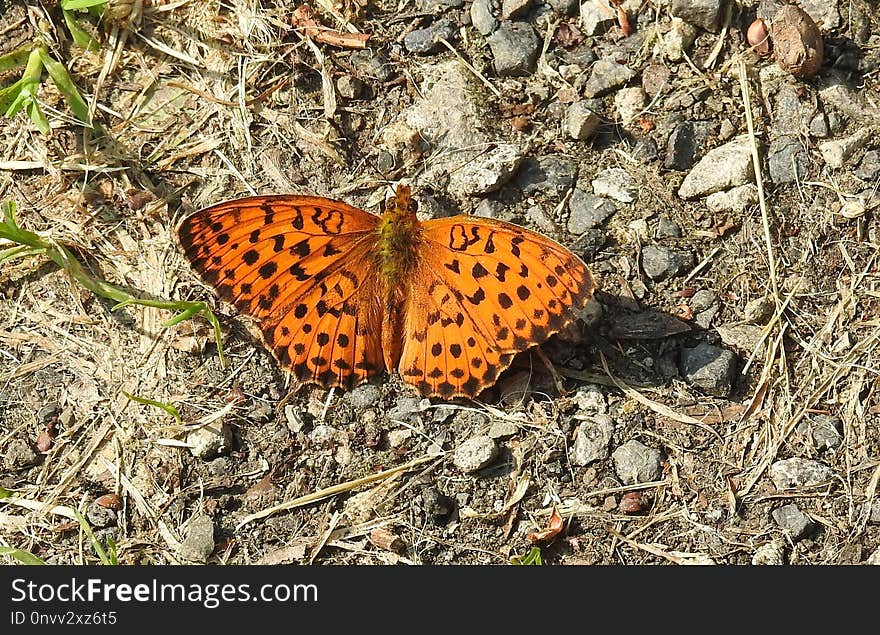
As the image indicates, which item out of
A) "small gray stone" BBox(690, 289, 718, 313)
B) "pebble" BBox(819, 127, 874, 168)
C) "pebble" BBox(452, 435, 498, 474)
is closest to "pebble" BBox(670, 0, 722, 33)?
"pebble" BBox(819, 127, 874, 168)

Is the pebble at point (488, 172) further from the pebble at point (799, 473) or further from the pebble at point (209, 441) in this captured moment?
the pebble at point (799, 473)

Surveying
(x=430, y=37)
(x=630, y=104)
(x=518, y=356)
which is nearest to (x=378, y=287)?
(x=518, y=356)

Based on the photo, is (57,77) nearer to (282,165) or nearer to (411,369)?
(282,165)

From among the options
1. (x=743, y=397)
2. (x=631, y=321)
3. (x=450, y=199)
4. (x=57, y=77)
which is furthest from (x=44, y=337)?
(x=743, y=397)

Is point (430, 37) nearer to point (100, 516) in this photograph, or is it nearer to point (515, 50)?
point (515, 50)

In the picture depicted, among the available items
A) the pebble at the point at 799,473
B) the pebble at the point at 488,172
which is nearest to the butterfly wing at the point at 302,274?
the pebble at the point at 488,172

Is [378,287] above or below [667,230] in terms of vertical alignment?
below
